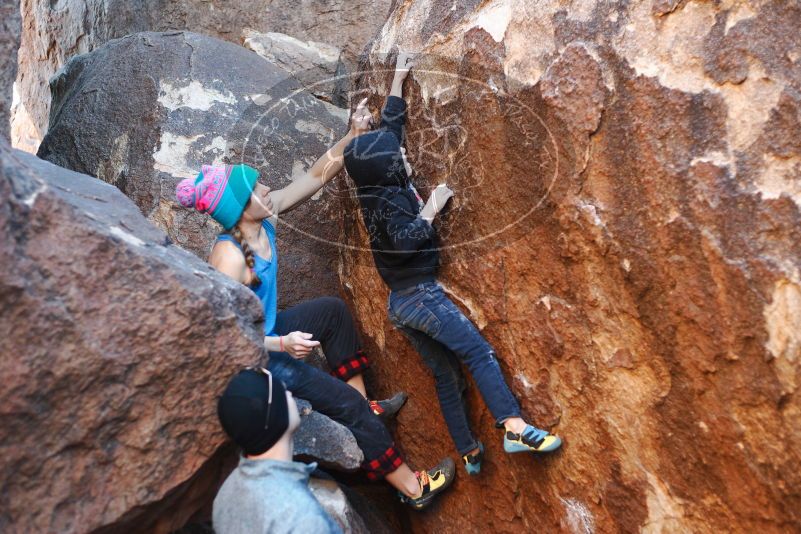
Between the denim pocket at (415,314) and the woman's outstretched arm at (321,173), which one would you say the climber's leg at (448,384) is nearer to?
the denim pocket at (415,314)

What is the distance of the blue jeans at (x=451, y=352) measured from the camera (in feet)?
10.4

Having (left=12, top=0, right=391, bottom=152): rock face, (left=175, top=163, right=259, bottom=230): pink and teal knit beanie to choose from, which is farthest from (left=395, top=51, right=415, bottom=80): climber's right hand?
(left=12, top=0, right=391, bottom=152): rock face

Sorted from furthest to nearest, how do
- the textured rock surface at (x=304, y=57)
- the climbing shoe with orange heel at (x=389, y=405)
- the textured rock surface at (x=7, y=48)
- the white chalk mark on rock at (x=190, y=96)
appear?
the textured rock surface at (x=304, y=57) → the white chalk mark on rock at (x=190, y=96) → the climbing shoe with orange heel at (x=389, y=405) → the textured rock surface at (x=7, y=48)

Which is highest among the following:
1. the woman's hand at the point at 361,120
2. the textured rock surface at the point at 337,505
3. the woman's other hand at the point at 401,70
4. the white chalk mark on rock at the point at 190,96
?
the woman's other hand at the point at 401,70

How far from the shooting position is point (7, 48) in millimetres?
3080

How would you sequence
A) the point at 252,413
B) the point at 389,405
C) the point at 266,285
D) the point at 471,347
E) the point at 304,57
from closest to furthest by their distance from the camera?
the point at 252,413, the point at 471,347, the point at 266,285, the point at 389,405, the point at 304,57

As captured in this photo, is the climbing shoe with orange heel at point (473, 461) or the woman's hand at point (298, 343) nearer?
the woman's hand at point (298, 343)

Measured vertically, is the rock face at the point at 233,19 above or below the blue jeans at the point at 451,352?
above

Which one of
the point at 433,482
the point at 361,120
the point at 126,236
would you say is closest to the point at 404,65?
the point at 361,120

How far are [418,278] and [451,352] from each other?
330 mm

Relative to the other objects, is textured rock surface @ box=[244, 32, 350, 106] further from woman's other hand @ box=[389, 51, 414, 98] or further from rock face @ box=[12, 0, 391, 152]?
woman's other hand @ box=[389, 51, 414, 98]

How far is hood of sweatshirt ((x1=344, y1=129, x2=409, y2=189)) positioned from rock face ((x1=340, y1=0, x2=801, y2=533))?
0.53 ft

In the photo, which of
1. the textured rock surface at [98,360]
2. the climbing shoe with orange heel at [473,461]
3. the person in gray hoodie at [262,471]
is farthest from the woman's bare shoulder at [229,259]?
the climbing shoe with orange heel at [473,461]

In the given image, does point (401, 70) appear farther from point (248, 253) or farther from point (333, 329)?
point (333, 329)
